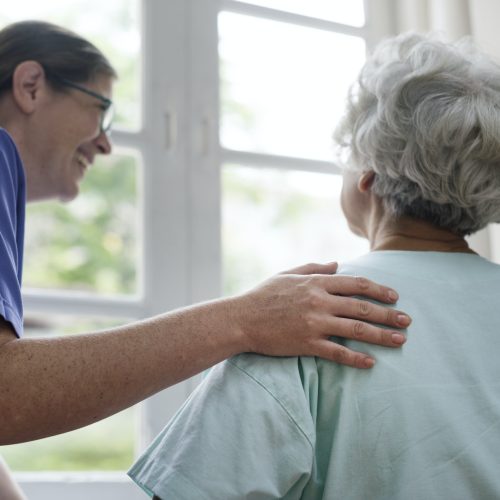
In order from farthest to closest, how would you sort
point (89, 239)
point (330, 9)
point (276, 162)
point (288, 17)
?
point (89, 239) → point (330, 9) → point (288, 17) → point (276, 162)

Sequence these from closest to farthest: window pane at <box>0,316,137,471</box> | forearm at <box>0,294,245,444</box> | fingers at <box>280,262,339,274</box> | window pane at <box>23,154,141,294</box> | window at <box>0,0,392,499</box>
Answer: forearm at <box>0,294,245,444</box> → fingers at <box>280,262,339,274</box> → window at <box>0,0,392,499</box> → window pane at <box>23,154,141,294</box> → window pane at <box>0,316,137,471</box>

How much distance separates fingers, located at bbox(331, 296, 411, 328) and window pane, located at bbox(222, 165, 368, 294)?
8.12m

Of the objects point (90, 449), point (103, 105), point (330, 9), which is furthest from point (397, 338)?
point (90, 449)

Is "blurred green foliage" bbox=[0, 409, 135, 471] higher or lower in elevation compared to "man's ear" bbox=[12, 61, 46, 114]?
lower

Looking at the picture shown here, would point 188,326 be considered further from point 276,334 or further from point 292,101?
point 292,101

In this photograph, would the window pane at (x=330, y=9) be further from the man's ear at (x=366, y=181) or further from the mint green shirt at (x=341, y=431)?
the mint green shirt at (x=341, y=431)

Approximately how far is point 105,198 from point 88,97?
8154 millimetres

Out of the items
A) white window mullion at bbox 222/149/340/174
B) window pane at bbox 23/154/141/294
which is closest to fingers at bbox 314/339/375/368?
white window mullion at bbox 222/149/340/174

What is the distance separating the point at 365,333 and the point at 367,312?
4 cm

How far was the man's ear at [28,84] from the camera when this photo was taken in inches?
65.2

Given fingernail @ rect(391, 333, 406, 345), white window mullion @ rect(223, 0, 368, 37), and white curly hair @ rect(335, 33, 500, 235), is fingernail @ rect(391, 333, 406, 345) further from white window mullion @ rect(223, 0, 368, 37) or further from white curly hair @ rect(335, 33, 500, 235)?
white window mullion @ rect(223, 0, 368, 37)

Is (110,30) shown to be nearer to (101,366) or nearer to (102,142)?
(102,142)

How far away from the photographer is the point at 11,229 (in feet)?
4.19

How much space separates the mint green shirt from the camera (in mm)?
1147
